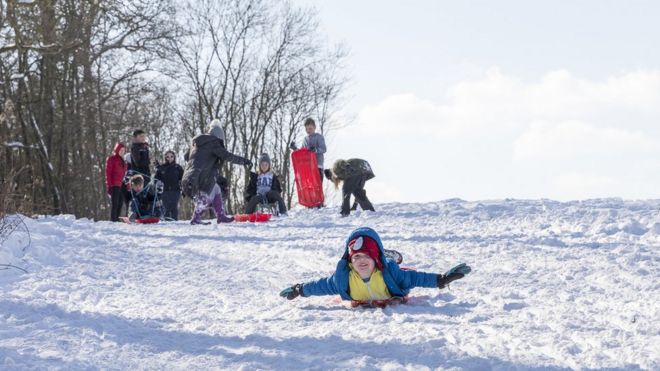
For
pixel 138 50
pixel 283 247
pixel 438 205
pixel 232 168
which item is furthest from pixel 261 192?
pixel 232 168

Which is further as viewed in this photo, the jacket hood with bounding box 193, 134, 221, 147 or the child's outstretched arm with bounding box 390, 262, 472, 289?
the jacket hood with bounding box 193, 134, 221, 147

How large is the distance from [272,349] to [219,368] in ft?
1.44

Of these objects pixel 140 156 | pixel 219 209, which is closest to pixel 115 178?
pixel 140 156

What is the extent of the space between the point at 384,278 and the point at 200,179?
8110 millimetres

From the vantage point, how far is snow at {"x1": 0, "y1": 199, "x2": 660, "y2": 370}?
4.44 metres

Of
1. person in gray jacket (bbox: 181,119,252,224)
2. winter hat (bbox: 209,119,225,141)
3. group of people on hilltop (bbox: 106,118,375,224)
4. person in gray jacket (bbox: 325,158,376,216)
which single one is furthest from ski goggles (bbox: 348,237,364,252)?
winter hat (bbox: 209,119,225,141)

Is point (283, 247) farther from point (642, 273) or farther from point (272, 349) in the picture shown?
point (272, 349)

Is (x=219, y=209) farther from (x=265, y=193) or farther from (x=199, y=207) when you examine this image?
(x=265, y=193)

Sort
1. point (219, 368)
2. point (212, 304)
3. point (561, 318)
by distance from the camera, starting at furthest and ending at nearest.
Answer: point (212, 304), point (561, 318), point (219, 368)

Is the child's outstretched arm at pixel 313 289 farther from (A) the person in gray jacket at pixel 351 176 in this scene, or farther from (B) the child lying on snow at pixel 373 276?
(A) the person in gray jacket at pixel 351 176

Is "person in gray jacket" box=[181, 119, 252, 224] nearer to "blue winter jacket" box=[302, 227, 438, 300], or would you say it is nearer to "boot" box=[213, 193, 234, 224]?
"boot" box=[213, 193, 234, 224]

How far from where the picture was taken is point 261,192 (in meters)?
16.3

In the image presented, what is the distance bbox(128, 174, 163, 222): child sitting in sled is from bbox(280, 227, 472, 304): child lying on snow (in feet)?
35.3

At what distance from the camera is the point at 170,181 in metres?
16.4
